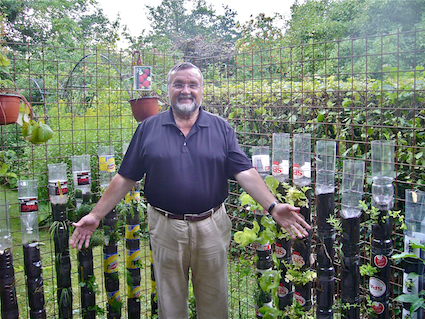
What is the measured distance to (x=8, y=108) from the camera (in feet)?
7.11

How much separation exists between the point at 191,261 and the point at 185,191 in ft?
1.38

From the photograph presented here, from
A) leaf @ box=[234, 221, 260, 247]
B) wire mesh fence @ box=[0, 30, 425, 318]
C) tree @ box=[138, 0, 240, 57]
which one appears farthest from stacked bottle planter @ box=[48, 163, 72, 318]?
tree @ box=[138, 0, 240, 57]

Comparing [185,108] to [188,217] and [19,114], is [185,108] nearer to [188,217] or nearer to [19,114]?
[188,217]

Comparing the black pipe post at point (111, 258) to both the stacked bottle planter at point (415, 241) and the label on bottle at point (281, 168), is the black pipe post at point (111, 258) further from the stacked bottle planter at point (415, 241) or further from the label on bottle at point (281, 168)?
the stacked bottle planter at point (415, 241)

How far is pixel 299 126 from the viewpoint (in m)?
3.06

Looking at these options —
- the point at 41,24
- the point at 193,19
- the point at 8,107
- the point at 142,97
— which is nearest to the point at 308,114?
the point at 142,97

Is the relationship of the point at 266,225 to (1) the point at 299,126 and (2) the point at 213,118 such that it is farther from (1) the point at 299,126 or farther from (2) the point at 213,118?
(1) the point at 299,126

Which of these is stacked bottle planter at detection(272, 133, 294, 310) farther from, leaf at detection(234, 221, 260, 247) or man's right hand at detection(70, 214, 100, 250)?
man's right hand at detection(70, 214, 100, 250)

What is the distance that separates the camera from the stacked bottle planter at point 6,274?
222 centimetres

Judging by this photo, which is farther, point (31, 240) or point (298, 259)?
point (31, 240)

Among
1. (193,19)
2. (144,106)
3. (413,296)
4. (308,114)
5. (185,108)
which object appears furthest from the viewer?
(193,19)

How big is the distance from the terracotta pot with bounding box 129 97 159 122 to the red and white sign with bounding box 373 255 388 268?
182 centimetres

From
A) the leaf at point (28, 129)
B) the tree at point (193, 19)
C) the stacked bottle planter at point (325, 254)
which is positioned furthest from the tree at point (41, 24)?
the stacked bottle planter at point (325, 254)

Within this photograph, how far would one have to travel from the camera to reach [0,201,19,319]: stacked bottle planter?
7.27 ft
